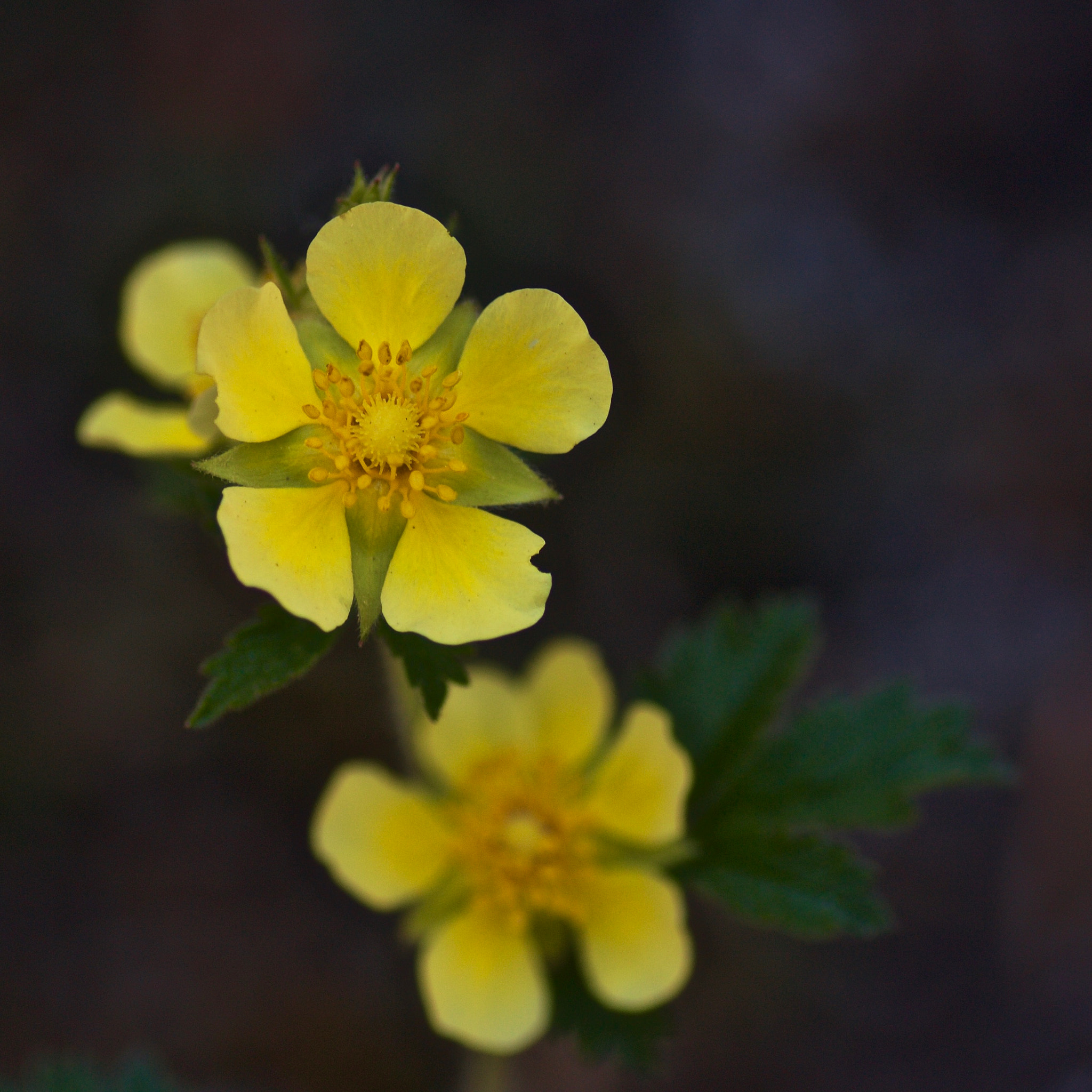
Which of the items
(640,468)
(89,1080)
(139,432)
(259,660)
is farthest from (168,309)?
(640,468)

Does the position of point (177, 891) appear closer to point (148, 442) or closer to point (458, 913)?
point (458, 913)

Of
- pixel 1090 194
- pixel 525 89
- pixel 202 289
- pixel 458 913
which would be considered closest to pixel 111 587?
pixel 202 289

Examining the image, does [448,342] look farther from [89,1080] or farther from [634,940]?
[89,1080]

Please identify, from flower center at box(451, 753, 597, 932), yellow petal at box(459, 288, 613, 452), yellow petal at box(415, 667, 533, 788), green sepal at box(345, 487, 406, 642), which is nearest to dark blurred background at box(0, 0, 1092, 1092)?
yellow petal at box(415, 667, 533, 788)

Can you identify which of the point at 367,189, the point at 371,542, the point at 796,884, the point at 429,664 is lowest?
the point at 796,884

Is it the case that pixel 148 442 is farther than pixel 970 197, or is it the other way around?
pixel 970 197
